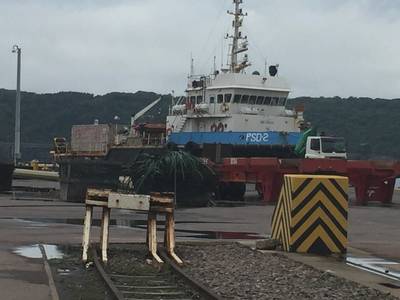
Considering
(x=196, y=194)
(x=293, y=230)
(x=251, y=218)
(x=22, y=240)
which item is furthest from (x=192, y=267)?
(x=196, y=194)

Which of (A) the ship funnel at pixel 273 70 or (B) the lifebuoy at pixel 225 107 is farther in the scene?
(A) the ship funnel at pixel 273 70

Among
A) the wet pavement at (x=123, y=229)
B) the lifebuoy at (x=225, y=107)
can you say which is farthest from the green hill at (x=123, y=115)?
the wet pavement at (x=123, y=229)

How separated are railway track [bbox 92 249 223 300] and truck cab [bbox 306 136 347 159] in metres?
19.9

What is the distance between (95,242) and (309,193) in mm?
4040

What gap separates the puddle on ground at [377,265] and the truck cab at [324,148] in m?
17.7

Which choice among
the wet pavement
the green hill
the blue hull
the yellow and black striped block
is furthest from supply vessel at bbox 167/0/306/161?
the green hill

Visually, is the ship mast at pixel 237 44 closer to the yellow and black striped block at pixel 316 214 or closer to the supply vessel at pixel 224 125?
the supply vessel at pixel 224 125

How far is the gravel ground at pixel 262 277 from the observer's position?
834cm

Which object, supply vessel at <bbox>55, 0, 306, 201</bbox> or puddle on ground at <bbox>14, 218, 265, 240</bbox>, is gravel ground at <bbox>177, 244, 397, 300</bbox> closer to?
puddle on ground at <bbox>14, 218, 265, 240</bbox>

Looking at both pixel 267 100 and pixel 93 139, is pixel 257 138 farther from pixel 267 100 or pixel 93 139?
pixel 93 139

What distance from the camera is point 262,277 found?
9484 millimetres

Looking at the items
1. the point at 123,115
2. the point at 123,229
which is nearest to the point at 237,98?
the point at 123,229

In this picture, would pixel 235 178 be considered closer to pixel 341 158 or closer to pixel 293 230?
pixel 341 158

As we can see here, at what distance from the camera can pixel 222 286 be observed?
8.77m
